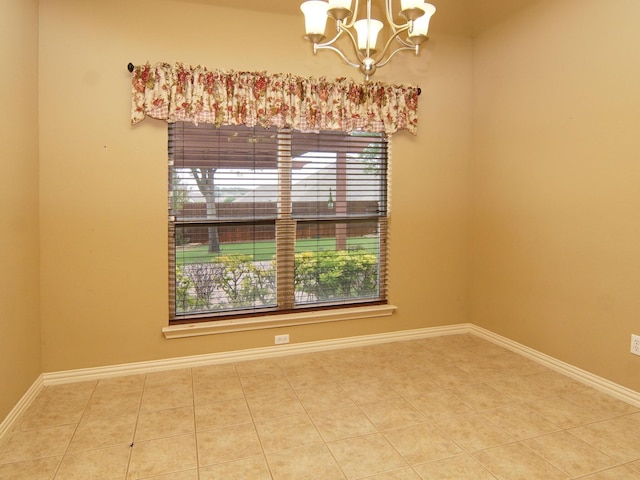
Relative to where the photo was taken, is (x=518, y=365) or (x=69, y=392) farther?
(x=518, y=365)

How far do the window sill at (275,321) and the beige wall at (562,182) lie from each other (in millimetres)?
1118

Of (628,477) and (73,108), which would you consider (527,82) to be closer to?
(628,477)

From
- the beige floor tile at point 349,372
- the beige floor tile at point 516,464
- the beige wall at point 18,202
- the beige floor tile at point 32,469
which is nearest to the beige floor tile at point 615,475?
the beige floor tile at point 516,464

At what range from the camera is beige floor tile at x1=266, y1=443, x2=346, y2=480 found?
2061 mm

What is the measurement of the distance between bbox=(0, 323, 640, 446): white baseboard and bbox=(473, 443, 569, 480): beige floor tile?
1.06 meters

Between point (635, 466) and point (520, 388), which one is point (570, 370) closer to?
point (520, 388)

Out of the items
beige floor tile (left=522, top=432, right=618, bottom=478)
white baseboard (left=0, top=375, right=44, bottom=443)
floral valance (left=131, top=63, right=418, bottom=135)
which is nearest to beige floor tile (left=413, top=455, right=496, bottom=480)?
beige floor tile (left=522, top=432, right=618, bottom=478)

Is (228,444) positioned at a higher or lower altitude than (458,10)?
lower

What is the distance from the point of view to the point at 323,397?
9.47 ft

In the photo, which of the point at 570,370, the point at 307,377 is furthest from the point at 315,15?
the point at 570,370

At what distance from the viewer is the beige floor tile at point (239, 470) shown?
6.72ft

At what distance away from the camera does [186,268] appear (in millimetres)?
3381

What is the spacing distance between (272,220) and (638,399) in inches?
109

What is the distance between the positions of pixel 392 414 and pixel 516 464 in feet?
2.40
